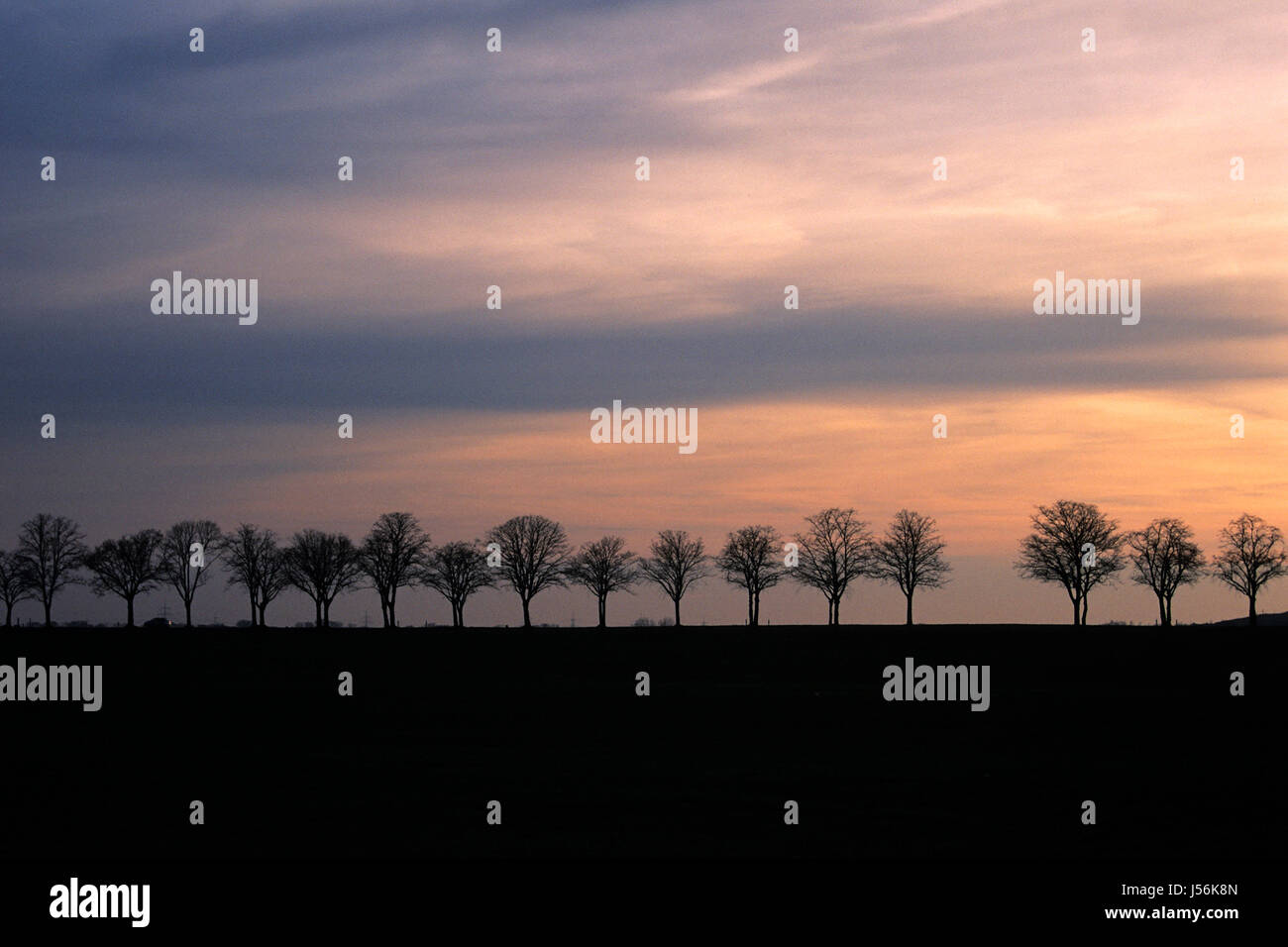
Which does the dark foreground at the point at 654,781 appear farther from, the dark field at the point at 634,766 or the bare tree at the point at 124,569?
the bare tree at the point at 124,569

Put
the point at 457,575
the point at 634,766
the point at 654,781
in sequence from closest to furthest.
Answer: the point at 654,781, the point at 634,766, the point at 457,575

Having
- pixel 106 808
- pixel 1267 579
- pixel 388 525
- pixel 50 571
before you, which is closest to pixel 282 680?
pixel 106 808

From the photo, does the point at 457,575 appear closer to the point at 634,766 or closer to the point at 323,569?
the point at 323,569

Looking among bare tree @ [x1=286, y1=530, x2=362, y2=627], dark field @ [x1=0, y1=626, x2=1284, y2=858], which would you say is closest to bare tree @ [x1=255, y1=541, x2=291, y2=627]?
bare tree @ [x1=286, y1=530, x2=362, y2=627]

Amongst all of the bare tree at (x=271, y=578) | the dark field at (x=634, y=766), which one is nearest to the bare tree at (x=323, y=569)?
the bare tree at (x=271, y=578)

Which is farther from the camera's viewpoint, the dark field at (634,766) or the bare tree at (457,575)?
the bare tree at (457,575)

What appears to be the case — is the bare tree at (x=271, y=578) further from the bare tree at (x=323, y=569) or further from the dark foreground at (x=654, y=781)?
the dark foreground at (x=654, y=781)

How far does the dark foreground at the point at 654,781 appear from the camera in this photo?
2503 centimetres

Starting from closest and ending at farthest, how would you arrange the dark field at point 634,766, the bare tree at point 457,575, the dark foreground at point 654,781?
the dark foreground at point 654,781 < the dark field at point 634,766 < the bare tree at point 457,575

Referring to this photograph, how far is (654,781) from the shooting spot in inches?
1364

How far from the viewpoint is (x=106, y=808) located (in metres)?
30.2

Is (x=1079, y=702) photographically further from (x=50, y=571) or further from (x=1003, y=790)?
(x=50, y=571)

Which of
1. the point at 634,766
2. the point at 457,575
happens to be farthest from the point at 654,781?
the point at 457,575

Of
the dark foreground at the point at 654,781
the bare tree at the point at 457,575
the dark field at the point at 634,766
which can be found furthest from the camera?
the bare tree at the point at 457,575
